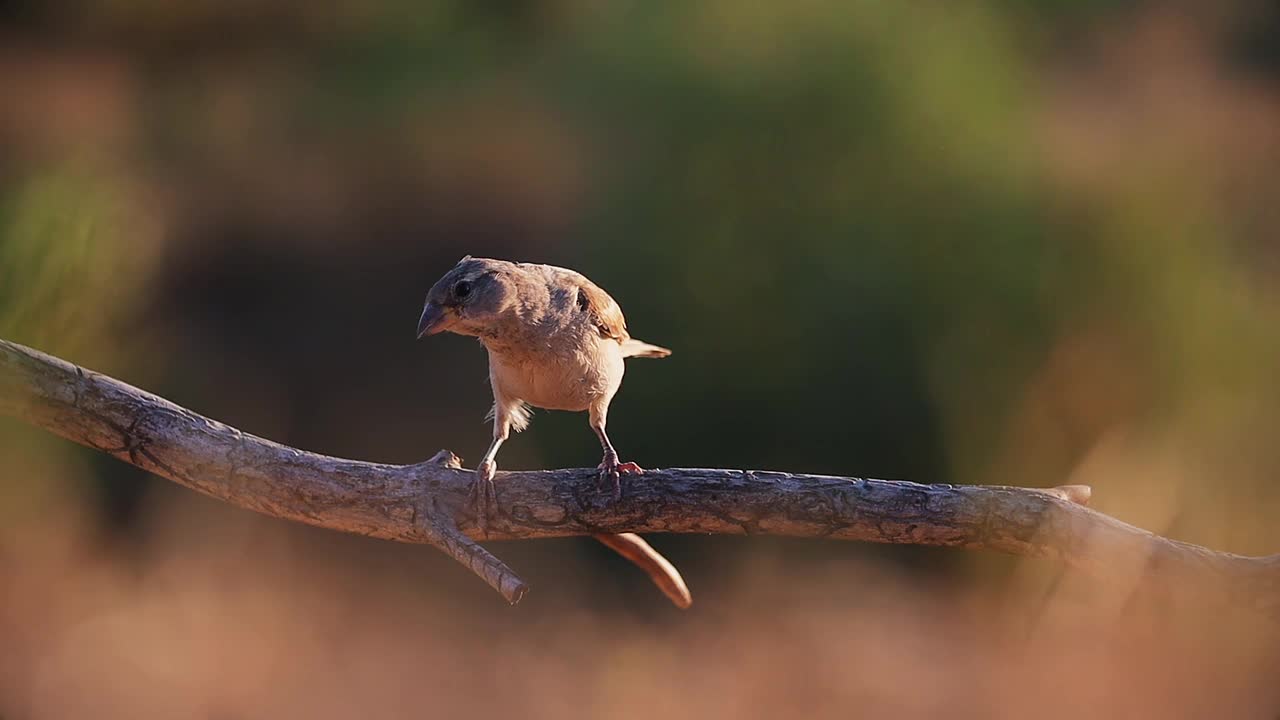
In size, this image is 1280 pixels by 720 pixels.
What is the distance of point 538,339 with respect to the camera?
1.78 metres

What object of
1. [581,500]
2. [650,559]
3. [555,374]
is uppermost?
[555,374]

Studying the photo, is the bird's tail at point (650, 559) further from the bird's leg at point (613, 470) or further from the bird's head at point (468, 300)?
the bird's head at point (468, 300)

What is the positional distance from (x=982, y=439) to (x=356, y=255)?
2.27m

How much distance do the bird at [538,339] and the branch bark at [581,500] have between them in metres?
0.08

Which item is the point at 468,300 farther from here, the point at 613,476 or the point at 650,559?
the point at 650,559

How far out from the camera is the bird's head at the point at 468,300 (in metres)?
1.68

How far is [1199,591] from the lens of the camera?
1432 mm

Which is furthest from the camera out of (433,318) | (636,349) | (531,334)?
(636,349)

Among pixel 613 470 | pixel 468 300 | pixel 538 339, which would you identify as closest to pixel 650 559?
pixel 613 470

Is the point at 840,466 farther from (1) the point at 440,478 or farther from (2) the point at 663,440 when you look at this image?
(1) the point at 440,478

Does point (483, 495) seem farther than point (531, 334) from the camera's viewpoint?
No

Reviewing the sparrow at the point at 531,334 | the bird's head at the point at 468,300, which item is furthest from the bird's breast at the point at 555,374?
the bird's head at the point at 468,300

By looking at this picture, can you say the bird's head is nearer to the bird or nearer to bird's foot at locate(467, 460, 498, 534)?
the bird

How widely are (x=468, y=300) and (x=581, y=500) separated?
0.42 meters
